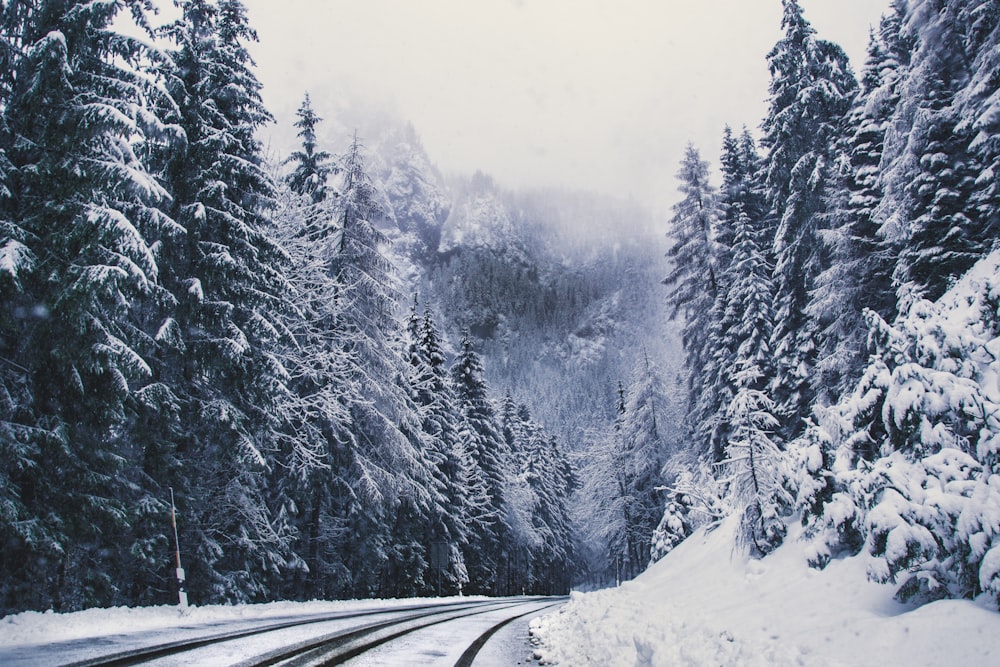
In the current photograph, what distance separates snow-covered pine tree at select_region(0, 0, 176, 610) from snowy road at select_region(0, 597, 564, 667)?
3.02 metres

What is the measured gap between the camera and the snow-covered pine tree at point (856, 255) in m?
18.3

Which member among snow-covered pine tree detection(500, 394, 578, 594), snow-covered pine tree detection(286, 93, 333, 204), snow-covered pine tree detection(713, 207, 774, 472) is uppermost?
snow-covered pine tree detection(286, 93, 333, 204)

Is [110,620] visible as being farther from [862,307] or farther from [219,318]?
[862,307]

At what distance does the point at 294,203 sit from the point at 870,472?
1934 cm

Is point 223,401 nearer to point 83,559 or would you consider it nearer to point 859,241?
point 83,559

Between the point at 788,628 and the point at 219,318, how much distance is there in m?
13.3

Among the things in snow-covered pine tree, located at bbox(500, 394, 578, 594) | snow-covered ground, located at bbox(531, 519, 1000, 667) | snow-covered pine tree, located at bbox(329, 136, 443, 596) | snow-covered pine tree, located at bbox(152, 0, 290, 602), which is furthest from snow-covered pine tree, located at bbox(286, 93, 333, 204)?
snow-covered pine tree, located at bbox(500, 394, 578, 594)

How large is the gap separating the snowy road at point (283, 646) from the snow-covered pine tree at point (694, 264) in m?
21.0

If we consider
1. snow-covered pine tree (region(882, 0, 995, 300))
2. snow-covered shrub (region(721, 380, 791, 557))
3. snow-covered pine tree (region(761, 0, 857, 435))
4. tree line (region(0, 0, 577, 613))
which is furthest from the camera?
snow-covered pine tree (region(761, 0, 857, 435))

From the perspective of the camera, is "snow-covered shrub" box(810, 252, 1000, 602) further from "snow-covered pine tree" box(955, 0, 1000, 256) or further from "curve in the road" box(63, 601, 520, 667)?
"curve in the road" box(63, 601, 520, 667)

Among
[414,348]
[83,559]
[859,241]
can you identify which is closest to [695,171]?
[859,241]

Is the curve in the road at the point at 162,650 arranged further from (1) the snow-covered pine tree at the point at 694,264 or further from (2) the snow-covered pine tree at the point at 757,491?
(1) the snow-covered pine tree at the point at 694,264

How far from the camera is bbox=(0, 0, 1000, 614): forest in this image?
321 inches

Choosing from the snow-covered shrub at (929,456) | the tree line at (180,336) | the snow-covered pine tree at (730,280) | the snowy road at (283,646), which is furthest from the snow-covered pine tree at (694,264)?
the snowy road at (283,646)
